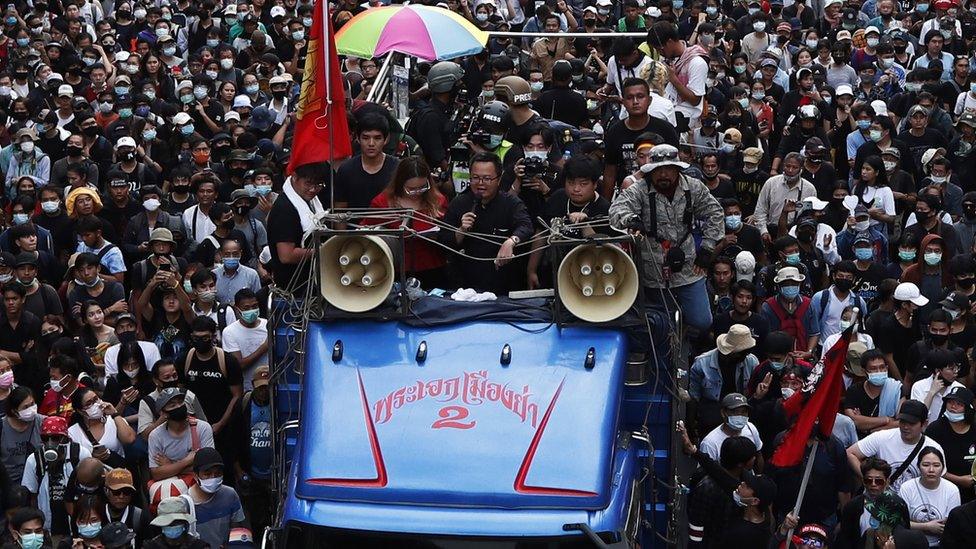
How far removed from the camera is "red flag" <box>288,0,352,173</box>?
13.8 metres

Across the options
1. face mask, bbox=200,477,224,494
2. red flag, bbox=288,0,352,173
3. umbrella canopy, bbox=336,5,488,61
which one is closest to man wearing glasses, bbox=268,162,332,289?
red flag, bbox=288,0,352,173

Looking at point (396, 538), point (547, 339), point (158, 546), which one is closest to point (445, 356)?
point (547, 339)

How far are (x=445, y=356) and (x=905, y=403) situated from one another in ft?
16.3

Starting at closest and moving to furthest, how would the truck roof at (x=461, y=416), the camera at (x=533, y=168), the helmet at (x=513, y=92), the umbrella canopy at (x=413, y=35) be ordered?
the truck roof at (x=461, y=416) < the camera at (x=533, y=168) < the helmet at (x=513, y=92) < the umbrella canopy at (x=413, y=35)

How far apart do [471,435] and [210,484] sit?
4.21 meters

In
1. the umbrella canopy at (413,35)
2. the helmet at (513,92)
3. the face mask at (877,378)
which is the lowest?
the face mask at (877,378)

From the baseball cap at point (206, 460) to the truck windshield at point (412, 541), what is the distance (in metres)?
3.91

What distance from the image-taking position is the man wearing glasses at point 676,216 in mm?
13203

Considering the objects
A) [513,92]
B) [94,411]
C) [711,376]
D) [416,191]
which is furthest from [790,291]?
[94,411]

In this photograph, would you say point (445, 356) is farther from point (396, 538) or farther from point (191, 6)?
point (191, 6)

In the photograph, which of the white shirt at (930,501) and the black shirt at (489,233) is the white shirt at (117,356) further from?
the white shirt at (930,501)

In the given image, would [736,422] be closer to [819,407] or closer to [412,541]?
[819,407]

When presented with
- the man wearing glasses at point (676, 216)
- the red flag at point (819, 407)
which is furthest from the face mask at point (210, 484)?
the red flag at point (819, 407)

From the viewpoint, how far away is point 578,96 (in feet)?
63.4
